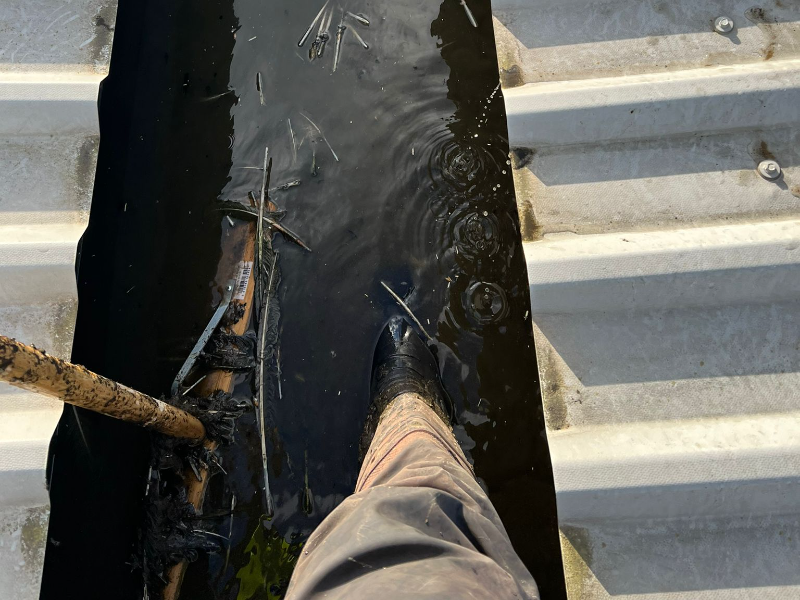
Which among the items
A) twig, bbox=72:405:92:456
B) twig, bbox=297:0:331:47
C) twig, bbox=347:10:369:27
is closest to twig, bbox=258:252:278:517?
twig, bbox=72:405:92:456

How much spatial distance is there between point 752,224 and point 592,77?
2.93 feet

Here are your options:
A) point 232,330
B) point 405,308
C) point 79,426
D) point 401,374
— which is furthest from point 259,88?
point 79,426

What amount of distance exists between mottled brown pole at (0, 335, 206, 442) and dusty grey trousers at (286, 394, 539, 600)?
0.74 m

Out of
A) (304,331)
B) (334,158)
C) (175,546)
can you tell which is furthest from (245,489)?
(334,158)

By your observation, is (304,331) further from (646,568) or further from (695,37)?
(695,37)

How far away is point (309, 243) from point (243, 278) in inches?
14.2

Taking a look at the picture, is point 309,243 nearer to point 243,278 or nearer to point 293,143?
point 243,278

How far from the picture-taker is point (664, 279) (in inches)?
81.7

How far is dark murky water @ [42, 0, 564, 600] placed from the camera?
7.91ft

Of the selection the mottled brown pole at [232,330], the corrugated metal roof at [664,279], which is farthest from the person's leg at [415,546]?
the mottled brown pole at [232,330]

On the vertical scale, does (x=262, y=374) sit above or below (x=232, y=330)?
below

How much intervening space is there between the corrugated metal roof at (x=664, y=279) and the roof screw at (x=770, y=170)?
30 millimetres

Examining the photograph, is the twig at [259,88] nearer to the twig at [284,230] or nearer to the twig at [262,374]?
the twig at [284,230]

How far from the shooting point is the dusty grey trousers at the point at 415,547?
125cm
